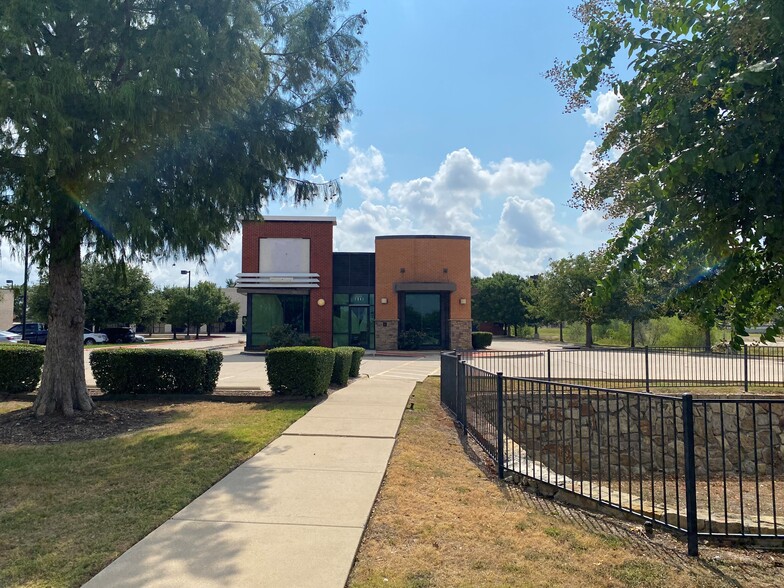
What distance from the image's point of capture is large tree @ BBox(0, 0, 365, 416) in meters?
7.23

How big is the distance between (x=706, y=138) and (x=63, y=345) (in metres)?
9.87

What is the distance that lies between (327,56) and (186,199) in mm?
4009

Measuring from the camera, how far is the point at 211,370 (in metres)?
12.3

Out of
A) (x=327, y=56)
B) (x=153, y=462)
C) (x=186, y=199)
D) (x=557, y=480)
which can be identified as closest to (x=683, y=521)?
(x=557, y=480)

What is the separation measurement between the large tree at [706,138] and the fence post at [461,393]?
5397mm

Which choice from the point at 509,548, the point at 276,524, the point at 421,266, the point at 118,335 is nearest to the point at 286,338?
the point at 421,266

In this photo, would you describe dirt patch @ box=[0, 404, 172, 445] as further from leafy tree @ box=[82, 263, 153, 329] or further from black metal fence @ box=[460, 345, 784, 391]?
leafy tree @ box=[82, 263, 153, 329]

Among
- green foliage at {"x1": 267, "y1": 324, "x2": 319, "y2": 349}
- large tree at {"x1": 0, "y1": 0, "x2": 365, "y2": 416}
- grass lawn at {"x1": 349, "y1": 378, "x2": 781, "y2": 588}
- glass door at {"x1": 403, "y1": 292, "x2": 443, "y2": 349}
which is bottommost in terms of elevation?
grass lawn at {"x1": 349, "y1": 378, "x2": 781, "y2": 588}

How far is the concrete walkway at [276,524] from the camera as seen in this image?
360 cm

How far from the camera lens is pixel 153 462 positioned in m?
6.45

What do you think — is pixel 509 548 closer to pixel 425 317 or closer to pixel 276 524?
pixel 276 524

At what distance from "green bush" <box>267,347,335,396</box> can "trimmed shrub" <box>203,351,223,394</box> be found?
1.70 m

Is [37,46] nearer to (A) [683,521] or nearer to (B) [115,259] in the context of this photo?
→ (B) [115,259]

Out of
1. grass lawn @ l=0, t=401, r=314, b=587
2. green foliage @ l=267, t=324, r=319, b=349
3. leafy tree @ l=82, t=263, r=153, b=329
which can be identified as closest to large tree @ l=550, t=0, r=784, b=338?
grass lawn @ l=0, t=401, r=314, b=587
